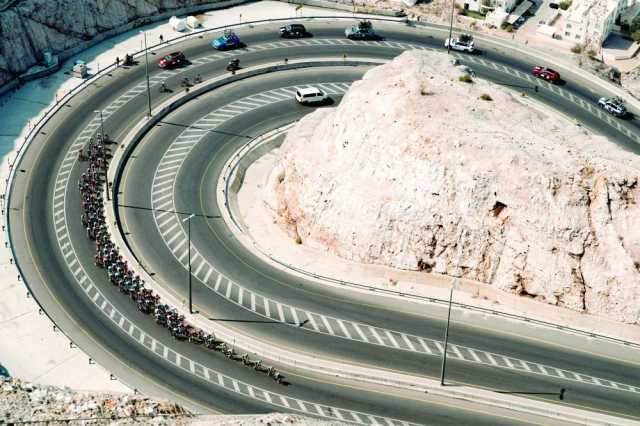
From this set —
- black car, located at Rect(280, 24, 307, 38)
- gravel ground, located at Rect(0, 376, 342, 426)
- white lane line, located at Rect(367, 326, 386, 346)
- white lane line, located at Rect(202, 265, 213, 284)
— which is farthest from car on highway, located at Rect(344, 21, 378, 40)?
gravel ground, located at Rect(0, 376, 342, 426)

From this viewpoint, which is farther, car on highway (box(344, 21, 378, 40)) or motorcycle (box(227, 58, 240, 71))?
car on highway (box(344, 21, 378, 40))

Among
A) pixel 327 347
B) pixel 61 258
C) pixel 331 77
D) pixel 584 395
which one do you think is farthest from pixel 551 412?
pixel 331 77

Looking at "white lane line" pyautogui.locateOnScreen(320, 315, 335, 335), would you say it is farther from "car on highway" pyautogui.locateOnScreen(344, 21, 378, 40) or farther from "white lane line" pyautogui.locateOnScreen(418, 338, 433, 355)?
"car on highway" pyautogui.locateOnScreen(344, 21, 378, 40)

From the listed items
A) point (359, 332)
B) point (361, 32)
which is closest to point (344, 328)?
point (359, 332)

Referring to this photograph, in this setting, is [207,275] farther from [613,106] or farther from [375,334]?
[613,106]

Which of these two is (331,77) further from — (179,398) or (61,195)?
(179,398)
